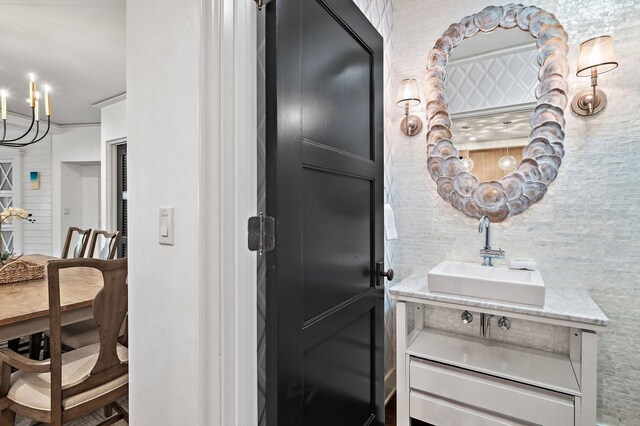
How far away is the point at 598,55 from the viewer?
1518 mm

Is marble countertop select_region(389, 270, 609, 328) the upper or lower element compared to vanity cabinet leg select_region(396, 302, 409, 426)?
upper

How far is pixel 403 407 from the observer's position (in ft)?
5.46

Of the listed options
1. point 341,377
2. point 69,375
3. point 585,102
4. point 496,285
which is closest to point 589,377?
point 496,285

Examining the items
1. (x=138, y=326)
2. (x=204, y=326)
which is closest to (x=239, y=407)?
(x=204, y=326)

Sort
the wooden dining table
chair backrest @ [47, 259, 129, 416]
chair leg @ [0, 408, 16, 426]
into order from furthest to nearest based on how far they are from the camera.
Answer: the wooden dining table, chair leg @ [0, 408, 16, 426], chair backrest @ [47, 259, 129, 416]

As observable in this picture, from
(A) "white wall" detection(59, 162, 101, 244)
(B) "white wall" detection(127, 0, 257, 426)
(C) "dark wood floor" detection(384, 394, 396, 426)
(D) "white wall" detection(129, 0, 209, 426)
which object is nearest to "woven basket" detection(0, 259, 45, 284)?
(D) "white wall" detection(129, 0, 209, 426)

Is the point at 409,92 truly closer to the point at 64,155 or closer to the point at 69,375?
the point at 69,375

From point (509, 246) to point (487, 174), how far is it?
425mm

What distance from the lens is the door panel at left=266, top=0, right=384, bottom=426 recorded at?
0.86 m

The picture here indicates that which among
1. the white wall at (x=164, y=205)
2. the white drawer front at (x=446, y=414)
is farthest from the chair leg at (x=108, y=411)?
the white drawer front at (x=446, y=414)

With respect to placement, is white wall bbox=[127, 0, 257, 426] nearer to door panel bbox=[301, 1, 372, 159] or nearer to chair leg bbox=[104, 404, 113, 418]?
door panel bbox=[301, 1, 372, 159]

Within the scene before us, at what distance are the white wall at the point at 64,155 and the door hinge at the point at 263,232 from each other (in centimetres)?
543

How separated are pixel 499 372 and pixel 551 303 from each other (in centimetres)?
38

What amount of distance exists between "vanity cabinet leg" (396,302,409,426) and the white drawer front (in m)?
0.03
